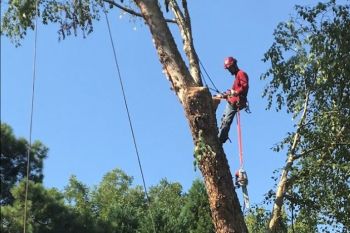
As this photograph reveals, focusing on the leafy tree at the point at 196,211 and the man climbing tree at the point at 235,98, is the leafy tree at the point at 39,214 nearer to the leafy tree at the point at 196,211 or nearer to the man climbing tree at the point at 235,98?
the man climbing tree at the point at 235,98

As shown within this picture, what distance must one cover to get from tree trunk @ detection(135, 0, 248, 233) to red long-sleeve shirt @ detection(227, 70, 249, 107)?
932 millimetres

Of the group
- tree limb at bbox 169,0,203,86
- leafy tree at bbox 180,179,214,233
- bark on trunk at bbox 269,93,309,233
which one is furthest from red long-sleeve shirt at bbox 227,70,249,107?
leafy tree at bbox 180,179,214,233

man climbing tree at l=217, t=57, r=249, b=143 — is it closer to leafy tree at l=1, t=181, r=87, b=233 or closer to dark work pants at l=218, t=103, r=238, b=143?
dark work pants at l=218, t=103, r=238, b=143

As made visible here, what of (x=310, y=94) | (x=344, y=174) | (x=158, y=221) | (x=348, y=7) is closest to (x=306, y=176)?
(x=344, y=174)

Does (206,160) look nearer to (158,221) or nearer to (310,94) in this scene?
(310,94)

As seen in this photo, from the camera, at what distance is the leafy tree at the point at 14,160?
477 centimetres

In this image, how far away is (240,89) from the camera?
6.61m

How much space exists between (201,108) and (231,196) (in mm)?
821

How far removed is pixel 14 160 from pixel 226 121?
2.31 m

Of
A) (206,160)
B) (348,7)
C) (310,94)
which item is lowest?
(206,160)

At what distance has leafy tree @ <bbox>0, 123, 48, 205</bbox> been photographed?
15.7 feet

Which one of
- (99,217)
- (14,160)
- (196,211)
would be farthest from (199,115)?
(99,217)

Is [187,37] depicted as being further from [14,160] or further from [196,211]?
[196,211]

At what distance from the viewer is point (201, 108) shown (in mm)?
5367
